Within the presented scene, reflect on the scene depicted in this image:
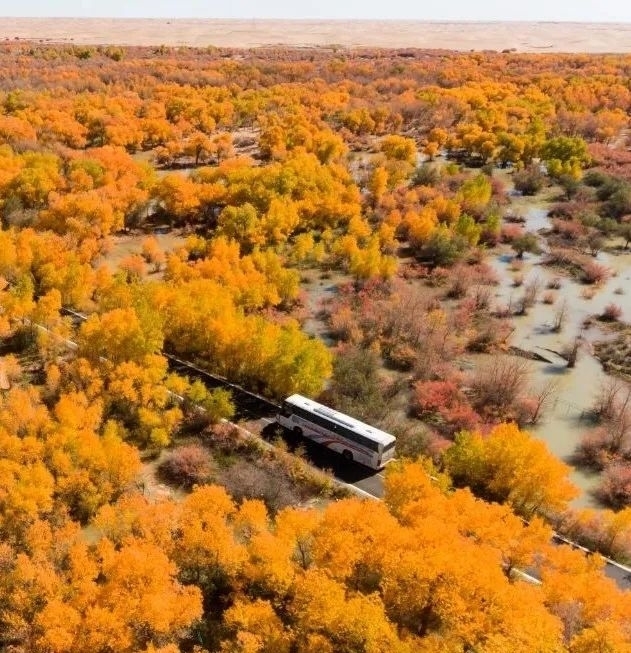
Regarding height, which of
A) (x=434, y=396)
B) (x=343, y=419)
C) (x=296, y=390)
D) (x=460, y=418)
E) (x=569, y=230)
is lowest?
(x=460, y=418)

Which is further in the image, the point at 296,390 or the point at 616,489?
the point at 296,390

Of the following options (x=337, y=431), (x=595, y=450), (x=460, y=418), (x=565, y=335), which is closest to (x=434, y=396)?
(x=460, y=418)

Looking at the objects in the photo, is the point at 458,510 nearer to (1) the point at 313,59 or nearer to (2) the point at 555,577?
(2) the point at 555,577

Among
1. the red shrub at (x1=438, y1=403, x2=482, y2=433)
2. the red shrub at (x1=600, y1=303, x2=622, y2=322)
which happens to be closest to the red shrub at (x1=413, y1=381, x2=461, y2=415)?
the red shrub at (x1=438, y1=403, x2=482, y2=433)

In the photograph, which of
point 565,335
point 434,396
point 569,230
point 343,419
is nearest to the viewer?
point 343,419

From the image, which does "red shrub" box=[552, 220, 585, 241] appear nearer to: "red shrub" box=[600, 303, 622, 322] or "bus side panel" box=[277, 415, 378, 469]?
"red shrub" box=[600, 303, 622, 322]

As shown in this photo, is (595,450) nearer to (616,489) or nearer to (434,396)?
(616,489)
